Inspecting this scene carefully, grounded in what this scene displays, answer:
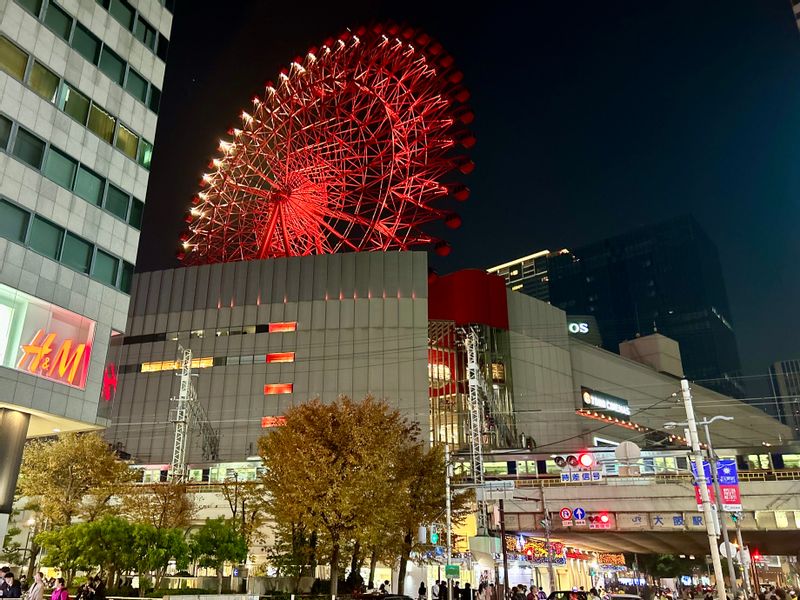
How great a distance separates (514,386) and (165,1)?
5701 centimetres

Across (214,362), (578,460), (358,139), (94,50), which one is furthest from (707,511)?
(214,362)

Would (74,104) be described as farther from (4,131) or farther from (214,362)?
(214,362)

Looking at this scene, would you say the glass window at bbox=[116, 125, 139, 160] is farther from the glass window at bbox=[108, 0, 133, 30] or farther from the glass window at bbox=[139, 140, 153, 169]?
the glass window at bbox=[108, 0, 133, 30]

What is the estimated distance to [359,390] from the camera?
71.6 m

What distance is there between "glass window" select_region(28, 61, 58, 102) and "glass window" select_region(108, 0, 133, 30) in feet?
19.2

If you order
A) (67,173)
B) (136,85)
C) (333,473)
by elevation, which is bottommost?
(333,473)

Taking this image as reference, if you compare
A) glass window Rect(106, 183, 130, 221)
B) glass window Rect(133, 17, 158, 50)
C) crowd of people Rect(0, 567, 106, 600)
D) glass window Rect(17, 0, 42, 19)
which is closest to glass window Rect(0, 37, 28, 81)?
glass window Rect(17, 0, 42, 19)

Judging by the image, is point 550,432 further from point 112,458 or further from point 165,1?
point 165,1

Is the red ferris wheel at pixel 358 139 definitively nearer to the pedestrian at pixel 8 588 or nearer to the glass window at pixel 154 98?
the glass window at pixel 154 98

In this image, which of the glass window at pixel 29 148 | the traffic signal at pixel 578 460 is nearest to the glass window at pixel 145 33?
the glass window at pixel 29 148

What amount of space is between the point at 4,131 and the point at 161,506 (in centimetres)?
3136

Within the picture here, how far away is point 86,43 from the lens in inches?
1144

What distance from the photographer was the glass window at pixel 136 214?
1198 inches

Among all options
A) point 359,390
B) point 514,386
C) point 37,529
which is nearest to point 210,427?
point 359,390
